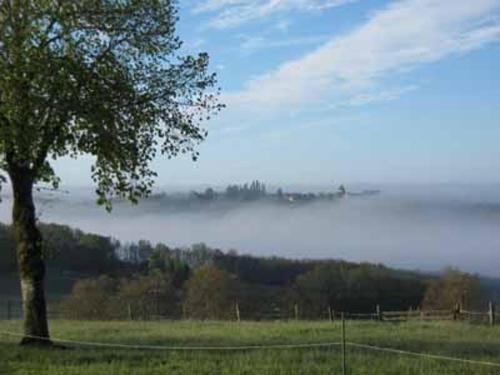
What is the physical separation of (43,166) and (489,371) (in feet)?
41.3

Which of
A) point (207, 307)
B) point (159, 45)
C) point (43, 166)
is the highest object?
point (159, 45)

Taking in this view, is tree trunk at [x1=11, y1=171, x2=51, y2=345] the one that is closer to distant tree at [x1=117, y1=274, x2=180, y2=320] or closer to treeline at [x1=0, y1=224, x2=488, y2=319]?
treeline at [x1=0, y1=224, x2=488, y2=319]

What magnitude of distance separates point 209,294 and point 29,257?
9351cm

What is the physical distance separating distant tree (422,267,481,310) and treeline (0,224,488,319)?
0.58ft

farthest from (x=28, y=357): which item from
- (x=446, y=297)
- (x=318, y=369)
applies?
(x=446, y=297)

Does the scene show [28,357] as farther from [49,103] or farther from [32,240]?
[49,103]

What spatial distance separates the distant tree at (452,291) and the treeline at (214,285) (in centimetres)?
18

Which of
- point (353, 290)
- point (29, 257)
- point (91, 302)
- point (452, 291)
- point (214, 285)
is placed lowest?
point (91, 302)

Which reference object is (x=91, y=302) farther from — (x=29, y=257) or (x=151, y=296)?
(x=29, y=257)

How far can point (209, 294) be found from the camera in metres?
116

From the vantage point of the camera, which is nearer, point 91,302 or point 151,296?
point 91,302

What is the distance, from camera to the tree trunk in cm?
2281

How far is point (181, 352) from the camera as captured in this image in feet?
66.5

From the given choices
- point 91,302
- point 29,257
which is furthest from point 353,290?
point 29,257
